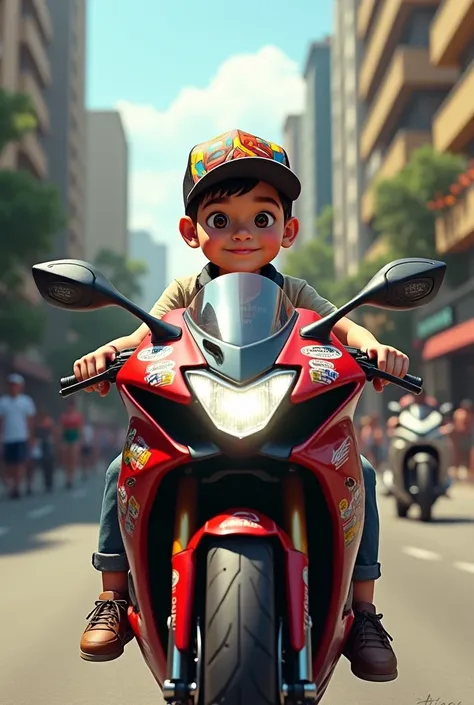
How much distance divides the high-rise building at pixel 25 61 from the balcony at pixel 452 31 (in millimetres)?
16659

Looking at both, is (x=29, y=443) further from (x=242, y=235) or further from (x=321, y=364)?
(x=321, y=364)

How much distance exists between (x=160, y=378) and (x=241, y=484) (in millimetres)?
354

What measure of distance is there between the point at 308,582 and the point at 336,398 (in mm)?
490

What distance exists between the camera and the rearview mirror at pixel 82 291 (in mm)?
3002

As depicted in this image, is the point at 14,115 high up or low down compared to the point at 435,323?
up

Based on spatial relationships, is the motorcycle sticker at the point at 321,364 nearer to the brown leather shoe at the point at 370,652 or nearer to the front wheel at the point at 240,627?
the front wheel at the point at 240,627

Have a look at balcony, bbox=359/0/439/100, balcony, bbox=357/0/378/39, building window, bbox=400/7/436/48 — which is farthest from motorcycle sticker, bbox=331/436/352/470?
balcony, bbox=357/0/378/39

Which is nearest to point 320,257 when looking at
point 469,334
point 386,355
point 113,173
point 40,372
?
point 40,372

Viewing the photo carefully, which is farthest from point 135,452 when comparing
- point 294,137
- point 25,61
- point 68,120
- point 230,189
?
point 294,137

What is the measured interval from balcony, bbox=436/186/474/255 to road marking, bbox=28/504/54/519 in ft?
58.9

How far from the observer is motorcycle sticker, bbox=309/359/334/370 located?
2.79 meters

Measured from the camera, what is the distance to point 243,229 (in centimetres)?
337

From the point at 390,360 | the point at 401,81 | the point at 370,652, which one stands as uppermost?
the point at 401,81

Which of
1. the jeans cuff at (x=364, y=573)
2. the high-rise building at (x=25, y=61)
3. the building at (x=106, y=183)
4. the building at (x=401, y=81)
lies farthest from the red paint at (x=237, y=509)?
the building at (x=106, y=183)
